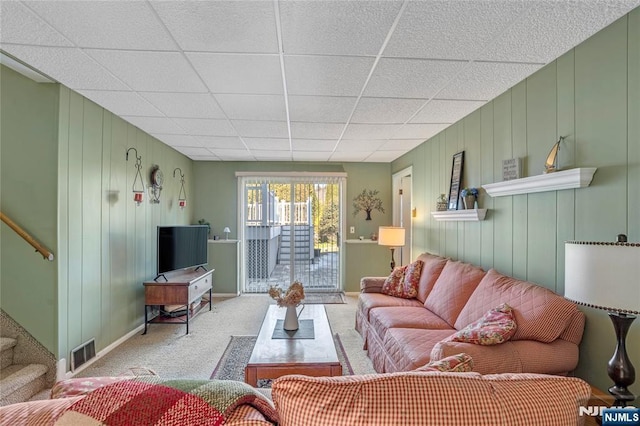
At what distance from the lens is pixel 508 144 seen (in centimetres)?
258

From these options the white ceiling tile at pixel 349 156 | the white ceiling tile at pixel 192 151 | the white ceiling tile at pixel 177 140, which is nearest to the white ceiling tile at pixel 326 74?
the white ceiling tile at pixel 177 140

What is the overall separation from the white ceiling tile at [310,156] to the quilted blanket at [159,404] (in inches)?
173

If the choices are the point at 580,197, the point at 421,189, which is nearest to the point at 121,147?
the point at 421,189

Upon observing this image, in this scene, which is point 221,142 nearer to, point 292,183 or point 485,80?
point 292,183

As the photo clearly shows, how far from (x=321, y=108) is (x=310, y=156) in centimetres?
235

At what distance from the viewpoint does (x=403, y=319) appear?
2.77 m

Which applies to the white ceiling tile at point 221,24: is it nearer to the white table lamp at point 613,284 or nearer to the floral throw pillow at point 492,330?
the white table lamp at point 613,284

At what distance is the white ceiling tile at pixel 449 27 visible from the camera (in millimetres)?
1546

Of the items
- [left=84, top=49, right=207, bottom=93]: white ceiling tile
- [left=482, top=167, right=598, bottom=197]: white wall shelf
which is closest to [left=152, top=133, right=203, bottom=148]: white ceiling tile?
[left=84, top=49, right=207, bottom=93]: white ceiling tile

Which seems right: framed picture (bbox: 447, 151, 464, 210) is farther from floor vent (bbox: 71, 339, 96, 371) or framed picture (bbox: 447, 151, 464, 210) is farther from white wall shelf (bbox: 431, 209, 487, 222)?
floor vent (bbox: 71, 339, 96, 371)

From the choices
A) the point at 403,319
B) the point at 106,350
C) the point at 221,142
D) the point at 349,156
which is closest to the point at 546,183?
the point at 403,319

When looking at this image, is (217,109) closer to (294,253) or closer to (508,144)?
(508,144)

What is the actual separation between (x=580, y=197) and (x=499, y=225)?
2.82 feet

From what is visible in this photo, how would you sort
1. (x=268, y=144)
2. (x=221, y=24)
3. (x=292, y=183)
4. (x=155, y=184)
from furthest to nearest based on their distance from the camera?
(x=292, y=183) → (x=268, y=144) → (x=155, y=184) → (x=221, y=24)
